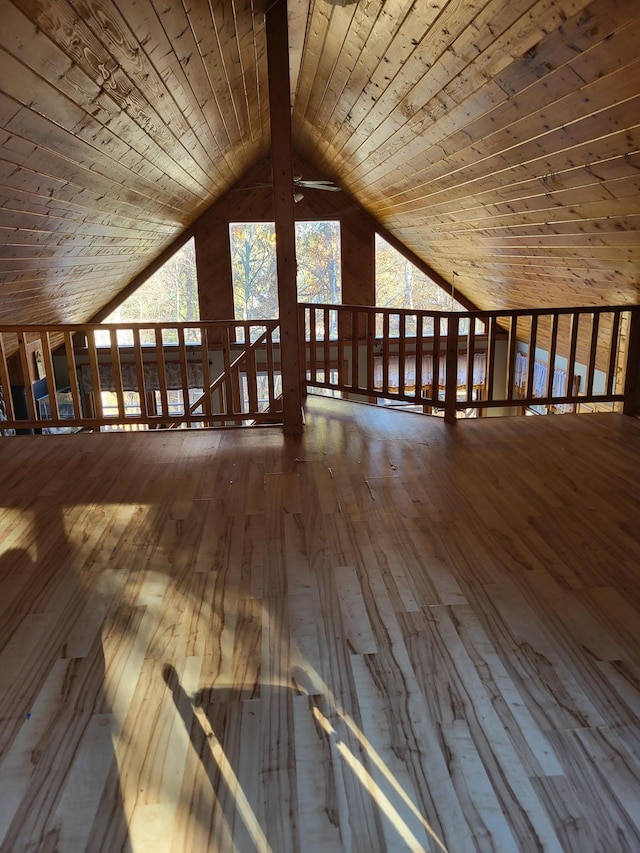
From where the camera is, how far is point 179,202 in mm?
7102

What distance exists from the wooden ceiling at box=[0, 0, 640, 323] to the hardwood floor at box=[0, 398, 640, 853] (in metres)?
1.91

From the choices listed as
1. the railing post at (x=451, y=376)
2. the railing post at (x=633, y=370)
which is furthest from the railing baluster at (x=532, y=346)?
the railing post at (x=633, y=370)

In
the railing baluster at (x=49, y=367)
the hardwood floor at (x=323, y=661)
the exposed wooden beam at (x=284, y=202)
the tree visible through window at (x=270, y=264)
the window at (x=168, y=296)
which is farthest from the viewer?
the tree visible through window at (x=270, y=264)

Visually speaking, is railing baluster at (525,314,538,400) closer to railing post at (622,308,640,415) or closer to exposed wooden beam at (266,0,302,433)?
railing post at (622,308,640,415)

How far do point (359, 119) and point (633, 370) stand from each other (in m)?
3.15

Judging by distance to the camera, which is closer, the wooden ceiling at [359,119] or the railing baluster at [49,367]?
the wooden ceiling at [359,119]

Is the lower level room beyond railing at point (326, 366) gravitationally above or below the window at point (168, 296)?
below

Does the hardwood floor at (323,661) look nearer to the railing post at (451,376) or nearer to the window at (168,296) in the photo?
the railing post at (451,376)

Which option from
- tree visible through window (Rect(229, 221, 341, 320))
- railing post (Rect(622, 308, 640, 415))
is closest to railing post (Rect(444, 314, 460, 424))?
railing post (Rect(622, 308, 640, 415))

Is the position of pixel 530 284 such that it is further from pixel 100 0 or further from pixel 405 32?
pixel 100 0

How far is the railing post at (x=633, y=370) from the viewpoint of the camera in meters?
4.78

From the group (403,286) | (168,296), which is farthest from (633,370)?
(168,296)

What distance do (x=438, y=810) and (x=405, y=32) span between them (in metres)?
3.67

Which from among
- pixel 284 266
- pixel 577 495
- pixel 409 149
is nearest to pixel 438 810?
pixel 577 495
